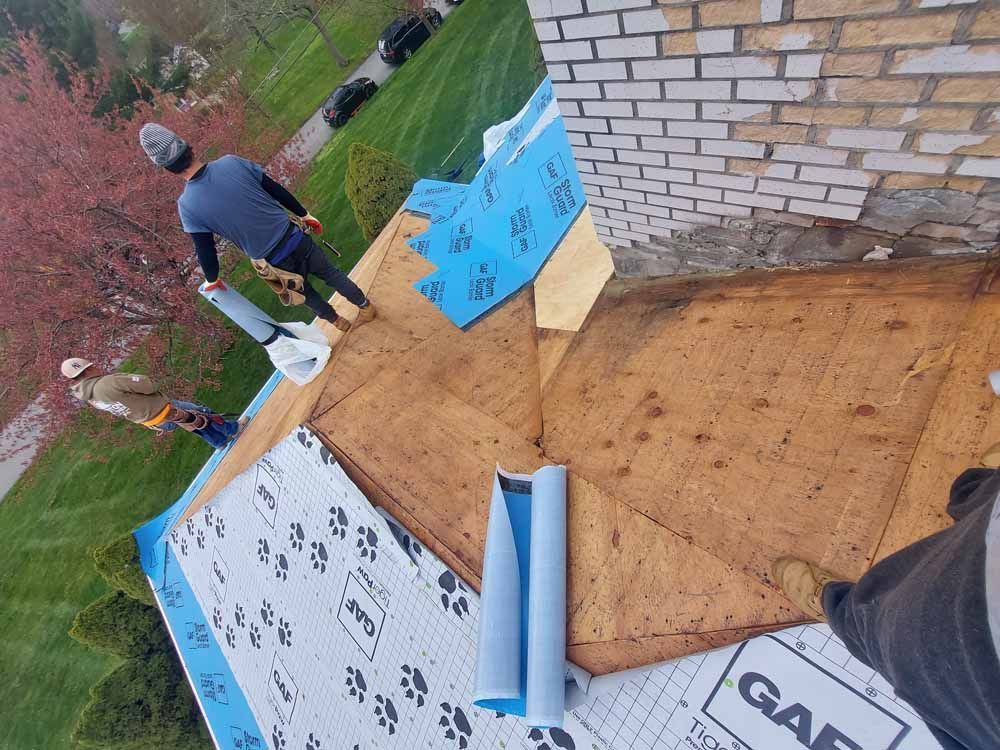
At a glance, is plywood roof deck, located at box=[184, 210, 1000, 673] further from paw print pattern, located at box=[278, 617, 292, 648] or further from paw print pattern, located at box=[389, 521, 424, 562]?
paw print pattern, located at box=[278, 617, 292, 648]

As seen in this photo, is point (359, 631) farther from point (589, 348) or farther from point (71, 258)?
point (71, 258)

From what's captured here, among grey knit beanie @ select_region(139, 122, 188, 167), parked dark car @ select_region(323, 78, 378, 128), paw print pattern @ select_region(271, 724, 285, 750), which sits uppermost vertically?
parked dark car @ select_region(323, 78, 378, 128)

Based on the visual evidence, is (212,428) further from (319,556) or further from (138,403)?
(319,556)

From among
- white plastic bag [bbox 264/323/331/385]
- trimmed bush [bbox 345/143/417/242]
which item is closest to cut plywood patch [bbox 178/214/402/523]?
white plastic bag [bbox 264/323/331/385]

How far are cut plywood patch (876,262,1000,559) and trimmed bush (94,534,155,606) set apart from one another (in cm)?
580

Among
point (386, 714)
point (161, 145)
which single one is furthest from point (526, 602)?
point (161, 145)

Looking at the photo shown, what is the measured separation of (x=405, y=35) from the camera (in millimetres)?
13195

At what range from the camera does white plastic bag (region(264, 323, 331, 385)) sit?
395cm

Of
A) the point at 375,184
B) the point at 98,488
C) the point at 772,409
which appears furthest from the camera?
the point at 98,488

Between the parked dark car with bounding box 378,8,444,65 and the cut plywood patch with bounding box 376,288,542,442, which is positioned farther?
the parked dark car with bounding box 378,8,444,65

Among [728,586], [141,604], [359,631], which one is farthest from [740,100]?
[141,604]

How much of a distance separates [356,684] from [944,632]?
289cm

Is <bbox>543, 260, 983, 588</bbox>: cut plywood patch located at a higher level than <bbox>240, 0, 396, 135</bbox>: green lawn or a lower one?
lower

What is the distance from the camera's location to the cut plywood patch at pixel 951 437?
5.00 ft
